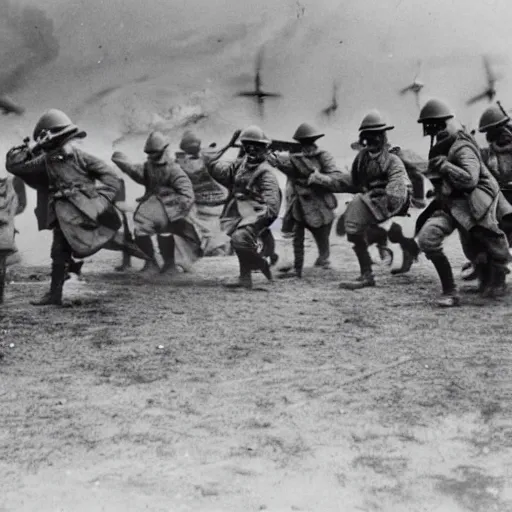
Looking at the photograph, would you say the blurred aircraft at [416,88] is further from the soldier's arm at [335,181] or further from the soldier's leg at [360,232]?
the soldier's leg at [360,232]

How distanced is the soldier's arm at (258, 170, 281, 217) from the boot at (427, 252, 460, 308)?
1462 mm

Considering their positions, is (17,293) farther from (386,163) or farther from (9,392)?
(386,163)

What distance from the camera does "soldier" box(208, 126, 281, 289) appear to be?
242 inches

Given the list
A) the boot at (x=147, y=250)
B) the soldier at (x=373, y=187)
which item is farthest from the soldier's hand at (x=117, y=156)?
the soldier at (x=373, y=187)

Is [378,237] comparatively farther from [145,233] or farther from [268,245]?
[145,233]

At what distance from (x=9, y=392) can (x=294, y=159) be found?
4.43 m

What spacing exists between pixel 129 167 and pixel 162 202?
1.87 feet

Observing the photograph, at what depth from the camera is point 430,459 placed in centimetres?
291

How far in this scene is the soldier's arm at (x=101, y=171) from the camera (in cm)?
541

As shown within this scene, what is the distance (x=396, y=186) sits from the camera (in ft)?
19.4

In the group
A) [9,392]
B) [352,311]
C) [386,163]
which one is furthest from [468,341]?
[9,392]

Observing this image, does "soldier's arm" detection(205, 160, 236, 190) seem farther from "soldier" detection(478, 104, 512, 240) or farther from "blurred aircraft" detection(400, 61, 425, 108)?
"blurred aircraft" detection(400, 61, 425, 108)

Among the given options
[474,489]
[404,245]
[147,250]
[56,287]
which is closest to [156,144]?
[147,250]

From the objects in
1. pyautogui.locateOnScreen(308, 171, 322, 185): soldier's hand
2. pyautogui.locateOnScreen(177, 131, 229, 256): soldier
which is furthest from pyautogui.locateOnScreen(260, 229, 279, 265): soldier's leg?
pyautogui.locateOnScreen(177, 131, 229, 256): soldier
